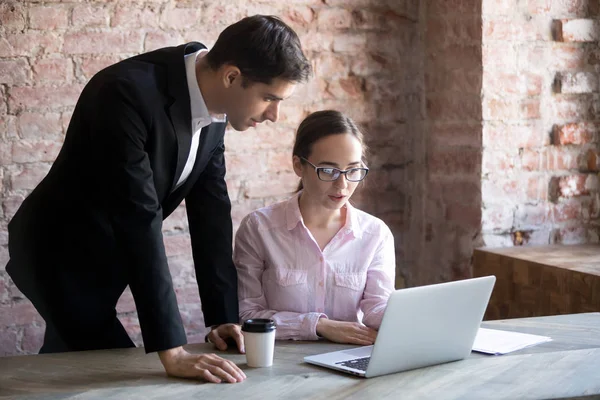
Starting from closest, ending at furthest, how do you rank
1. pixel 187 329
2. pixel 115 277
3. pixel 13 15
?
pixel 115 277
pixel 13 15
pixel 187 329

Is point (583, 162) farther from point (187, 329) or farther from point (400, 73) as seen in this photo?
point (187, 329)

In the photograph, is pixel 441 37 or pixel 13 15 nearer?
pixel 13 15

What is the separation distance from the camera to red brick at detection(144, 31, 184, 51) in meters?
2.65

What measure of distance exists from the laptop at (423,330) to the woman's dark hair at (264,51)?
0.54 m

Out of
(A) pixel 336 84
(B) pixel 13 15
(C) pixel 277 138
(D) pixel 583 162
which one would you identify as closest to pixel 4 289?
(B) pixel 13 15

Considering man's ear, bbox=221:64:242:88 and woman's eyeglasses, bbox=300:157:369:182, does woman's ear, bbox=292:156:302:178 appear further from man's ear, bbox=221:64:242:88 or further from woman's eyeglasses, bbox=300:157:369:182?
man's ear, bbox=221:64:242:88

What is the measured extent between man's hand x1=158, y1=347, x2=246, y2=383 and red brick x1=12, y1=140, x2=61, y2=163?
47.0 inches

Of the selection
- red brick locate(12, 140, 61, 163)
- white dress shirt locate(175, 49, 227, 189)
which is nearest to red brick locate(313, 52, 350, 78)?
red brick locate(12, 140, 61, 163)

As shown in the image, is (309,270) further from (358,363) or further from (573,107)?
(573,107)

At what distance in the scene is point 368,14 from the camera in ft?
9.73

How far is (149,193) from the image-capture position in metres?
1.64

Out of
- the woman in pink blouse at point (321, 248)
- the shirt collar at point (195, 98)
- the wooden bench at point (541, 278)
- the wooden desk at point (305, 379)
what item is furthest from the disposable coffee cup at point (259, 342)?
the wooden bench at point (541, 278)

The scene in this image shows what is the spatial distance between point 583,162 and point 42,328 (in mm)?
1924

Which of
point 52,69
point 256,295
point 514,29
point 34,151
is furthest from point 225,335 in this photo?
point 514,29
